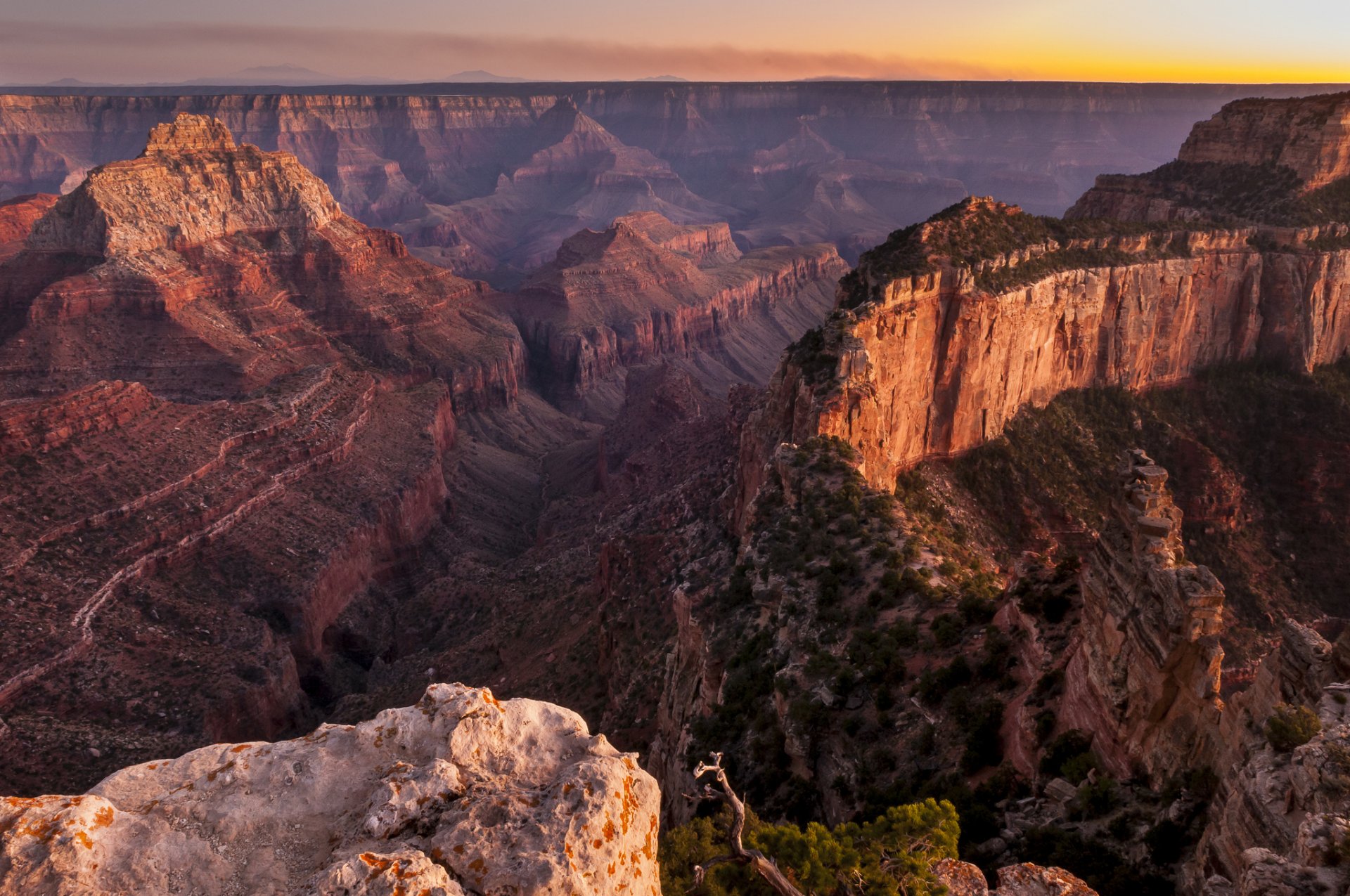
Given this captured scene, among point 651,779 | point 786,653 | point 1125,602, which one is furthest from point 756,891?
point 786,653

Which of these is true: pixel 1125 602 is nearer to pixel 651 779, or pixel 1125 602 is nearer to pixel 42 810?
pixel 651 779

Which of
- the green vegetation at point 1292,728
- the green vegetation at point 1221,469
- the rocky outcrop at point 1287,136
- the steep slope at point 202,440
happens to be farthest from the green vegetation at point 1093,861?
the rocky outcrop at point 1287,136

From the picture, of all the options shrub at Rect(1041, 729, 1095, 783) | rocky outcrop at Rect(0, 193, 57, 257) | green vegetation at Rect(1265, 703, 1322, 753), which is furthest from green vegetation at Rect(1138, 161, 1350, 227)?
rocky outcrop at Rect(0, 193, 57, 257)

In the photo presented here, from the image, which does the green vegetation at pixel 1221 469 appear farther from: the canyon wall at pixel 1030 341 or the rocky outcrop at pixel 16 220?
the rocky outcrop at pixel 16 220

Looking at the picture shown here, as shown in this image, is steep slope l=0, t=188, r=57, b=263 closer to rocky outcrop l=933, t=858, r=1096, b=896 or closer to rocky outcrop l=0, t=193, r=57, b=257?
rocky outcrop l=0, t=193, r=57, b=257

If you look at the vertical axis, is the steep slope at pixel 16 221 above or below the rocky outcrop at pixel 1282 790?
below
